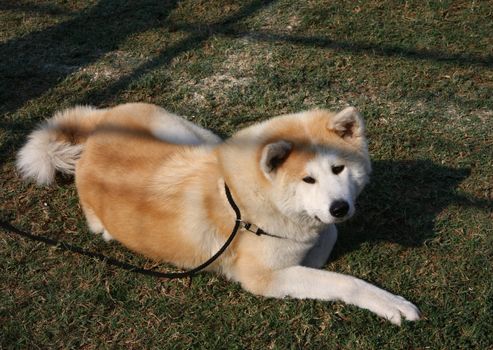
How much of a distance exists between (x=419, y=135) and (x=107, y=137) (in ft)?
7.19

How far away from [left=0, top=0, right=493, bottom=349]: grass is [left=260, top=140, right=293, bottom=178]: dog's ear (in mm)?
792

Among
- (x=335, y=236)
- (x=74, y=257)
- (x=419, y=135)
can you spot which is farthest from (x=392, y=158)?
(x=74, y=257)

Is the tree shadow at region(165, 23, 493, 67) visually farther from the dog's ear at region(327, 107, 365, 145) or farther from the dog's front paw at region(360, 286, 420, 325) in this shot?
the dog's front paw at region(360, 286, 420, 325)

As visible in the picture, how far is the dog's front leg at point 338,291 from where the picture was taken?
276 centimetres

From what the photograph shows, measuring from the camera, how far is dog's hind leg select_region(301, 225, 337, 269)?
3.08 m

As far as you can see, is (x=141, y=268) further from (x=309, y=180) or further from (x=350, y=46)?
(x=350, y=46)

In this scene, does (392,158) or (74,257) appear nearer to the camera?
Answer: (74,257)

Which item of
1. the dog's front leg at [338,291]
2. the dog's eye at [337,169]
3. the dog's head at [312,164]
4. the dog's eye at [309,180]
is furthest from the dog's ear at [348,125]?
the dog's front leg at [338,291]

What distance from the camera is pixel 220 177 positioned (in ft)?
9.68

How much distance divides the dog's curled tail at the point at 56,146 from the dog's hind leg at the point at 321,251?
1613 millimetres

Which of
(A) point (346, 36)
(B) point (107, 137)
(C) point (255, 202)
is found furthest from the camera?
(A) point (346, 36)

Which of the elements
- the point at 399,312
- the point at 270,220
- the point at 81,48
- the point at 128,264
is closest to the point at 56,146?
the point at 128,264

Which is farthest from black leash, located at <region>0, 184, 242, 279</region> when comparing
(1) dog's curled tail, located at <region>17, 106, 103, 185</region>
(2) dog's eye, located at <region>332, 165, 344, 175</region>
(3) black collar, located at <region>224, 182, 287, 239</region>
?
(2) dog's eye, located at <region>332, 165, 344, 175</region>

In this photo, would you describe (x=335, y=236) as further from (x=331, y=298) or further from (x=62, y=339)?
(x=62, y=339)
